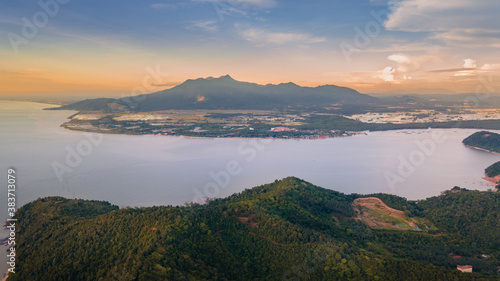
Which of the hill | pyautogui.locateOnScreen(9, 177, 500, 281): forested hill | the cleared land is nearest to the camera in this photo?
pyautogui.locateOnScreen(9, 177, 500, 281): forested hill

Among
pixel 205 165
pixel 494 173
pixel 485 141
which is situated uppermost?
pixel 485 141

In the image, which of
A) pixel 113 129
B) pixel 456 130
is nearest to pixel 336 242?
pixel 113 129

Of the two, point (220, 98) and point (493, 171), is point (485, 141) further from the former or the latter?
point (220, 98)

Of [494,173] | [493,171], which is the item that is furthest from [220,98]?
[494,173]

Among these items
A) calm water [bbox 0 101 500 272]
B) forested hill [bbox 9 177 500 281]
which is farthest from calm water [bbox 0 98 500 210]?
forested hill [bbox 9 177 500 281]

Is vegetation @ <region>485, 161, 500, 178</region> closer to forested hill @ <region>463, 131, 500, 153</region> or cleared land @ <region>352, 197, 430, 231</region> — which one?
forested hill @ <region>463, 131, 500, 153</region>

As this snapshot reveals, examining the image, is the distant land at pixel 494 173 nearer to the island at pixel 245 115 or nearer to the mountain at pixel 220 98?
the island at pixel 245 115

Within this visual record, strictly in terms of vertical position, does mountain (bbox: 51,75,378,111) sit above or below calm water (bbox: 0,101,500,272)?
above
